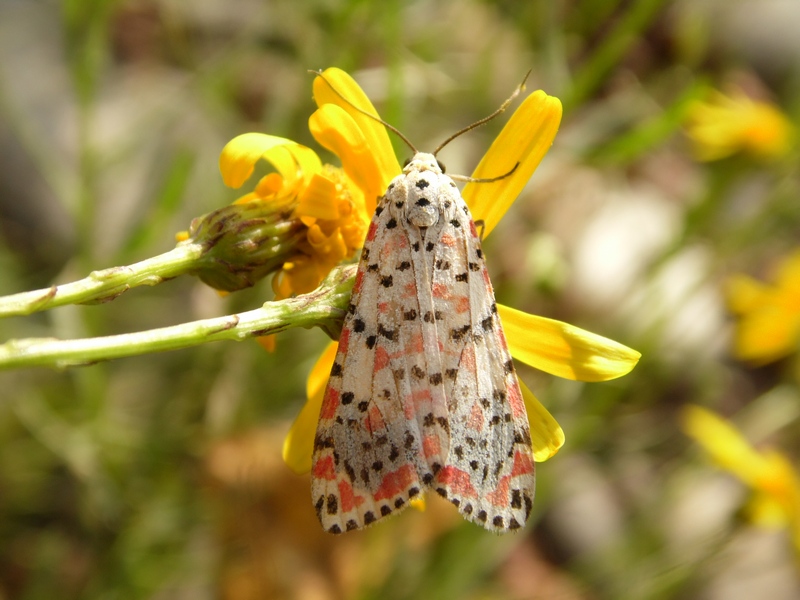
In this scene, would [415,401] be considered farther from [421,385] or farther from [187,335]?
[187,335]

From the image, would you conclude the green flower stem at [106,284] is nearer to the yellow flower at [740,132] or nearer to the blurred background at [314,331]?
the blurred background at [314,331]

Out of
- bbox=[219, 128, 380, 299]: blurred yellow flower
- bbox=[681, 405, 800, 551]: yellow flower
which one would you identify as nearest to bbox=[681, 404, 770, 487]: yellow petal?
bbox=[681, 405, 800, 551]: yellow flower

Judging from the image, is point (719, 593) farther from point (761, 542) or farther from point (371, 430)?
point (371, 430)

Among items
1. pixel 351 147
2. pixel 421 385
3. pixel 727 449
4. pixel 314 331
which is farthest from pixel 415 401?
pixel 727 449

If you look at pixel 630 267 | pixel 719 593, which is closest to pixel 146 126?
pixel 630 267

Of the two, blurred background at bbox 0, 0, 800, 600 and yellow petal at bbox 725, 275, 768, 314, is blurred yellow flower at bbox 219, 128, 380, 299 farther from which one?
yellow petal at bbox 725, 275, 768, 314

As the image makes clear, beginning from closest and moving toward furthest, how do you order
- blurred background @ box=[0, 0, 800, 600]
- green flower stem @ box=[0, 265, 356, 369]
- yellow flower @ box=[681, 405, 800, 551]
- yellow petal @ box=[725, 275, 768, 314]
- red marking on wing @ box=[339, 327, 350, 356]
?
green flower stem @ box=[0, 265, 356, 369], red marking on wing @ box=[339, 327, 350, 356], blurred background @ box=[0, 0, 800, 600], yellow flower @ box=[681, 405, 800, 551], yellow petal @ box=[725, 275, 768, 314]

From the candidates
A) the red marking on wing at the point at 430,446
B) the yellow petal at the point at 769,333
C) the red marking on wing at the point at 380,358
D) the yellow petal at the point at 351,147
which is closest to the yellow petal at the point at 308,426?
the red marking on wing at the point at 380,358
